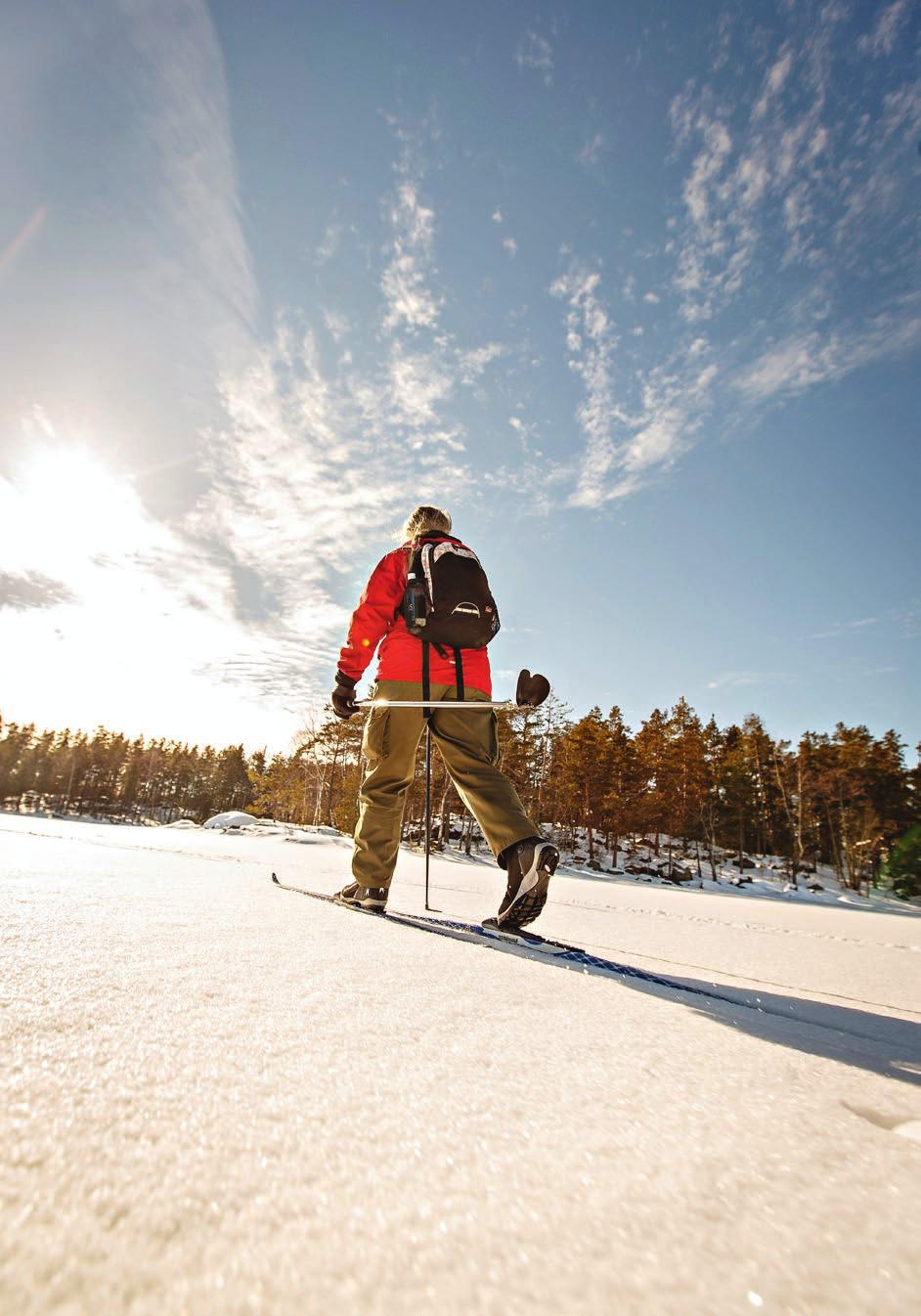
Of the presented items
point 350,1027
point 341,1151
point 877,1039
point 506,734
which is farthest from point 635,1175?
point 506,734

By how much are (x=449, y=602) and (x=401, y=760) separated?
719 mm

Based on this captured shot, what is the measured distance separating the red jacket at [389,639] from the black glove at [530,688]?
14cm

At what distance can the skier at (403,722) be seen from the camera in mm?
2273

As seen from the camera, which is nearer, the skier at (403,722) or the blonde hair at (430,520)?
the skier at (403,722)

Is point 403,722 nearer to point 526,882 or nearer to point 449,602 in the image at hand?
point 449,602

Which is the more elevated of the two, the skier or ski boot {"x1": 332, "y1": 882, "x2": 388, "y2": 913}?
the skier

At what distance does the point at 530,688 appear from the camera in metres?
2.54

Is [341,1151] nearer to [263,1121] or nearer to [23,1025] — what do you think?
[263,1121]

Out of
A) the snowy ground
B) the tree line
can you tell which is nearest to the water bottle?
the snowy ground

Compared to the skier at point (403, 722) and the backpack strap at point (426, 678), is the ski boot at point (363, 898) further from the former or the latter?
the backpack strap at point (426, 678)

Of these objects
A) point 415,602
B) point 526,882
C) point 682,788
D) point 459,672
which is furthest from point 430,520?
point 682,788

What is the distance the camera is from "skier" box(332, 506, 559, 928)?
227 cm

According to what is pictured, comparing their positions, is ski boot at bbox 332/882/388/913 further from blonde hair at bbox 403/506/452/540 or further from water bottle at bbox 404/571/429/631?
Result: blonde hair at bbox 403/506/452/540

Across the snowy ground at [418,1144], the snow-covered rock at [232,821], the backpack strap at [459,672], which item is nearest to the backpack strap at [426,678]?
the backpack strap at [459,672]
